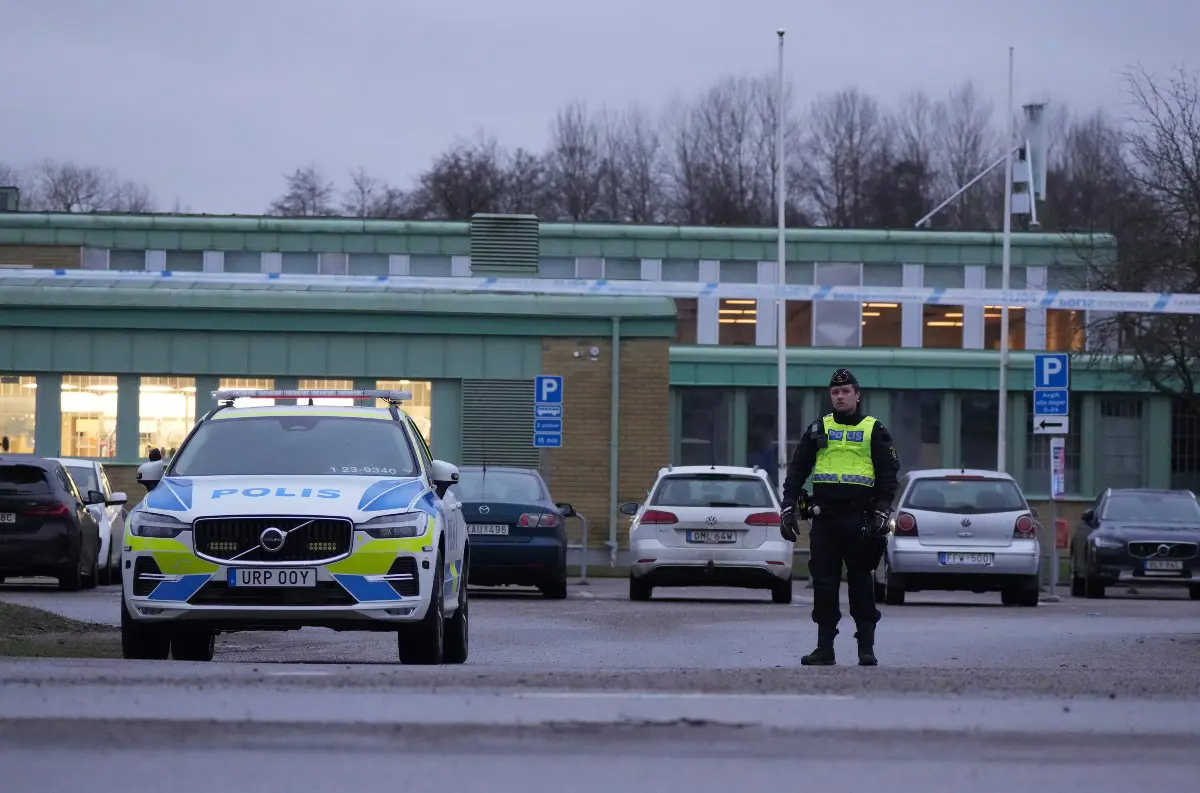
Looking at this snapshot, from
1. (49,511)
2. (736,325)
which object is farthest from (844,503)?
(736,325)

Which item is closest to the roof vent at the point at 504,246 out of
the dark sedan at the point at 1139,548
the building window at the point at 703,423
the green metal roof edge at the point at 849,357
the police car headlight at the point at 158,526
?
the green metal roof edge at the point at 849,357

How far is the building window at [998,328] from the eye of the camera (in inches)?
2130

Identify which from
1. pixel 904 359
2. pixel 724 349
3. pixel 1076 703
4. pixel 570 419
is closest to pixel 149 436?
pixel 570 419

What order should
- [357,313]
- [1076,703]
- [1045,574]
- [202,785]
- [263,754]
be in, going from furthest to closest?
[357,313]
[1045,574]
[1076,703]
[263,754]
[202,785]

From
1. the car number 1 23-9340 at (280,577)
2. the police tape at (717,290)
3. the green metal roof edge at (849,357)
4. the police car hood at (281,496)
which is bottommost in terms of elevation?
the car number 1 23-9340 at (280,577)

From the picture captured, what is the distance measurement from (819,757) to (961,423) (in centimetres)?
4506

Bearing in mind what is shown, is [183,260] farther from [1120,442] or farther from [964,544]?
[964,544]

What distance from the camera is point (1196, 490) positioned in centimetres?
5166

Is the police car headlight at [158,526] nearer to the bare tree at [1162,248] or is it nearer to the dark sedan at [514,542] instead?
the dark sedan at [514,542]

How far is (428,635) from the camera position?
12.1 metres

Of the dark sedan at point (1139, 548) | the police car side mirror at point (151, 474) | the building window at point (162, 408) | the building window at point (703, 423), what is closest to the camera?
the police car side mirror at point (151, 474)

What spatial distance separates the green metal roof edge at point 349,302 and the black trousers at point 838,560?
83.6ft

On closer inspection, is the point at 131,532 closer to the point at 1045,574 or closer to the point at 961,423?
the point at 1045,574

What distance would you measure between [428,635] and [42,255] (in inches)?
1651
